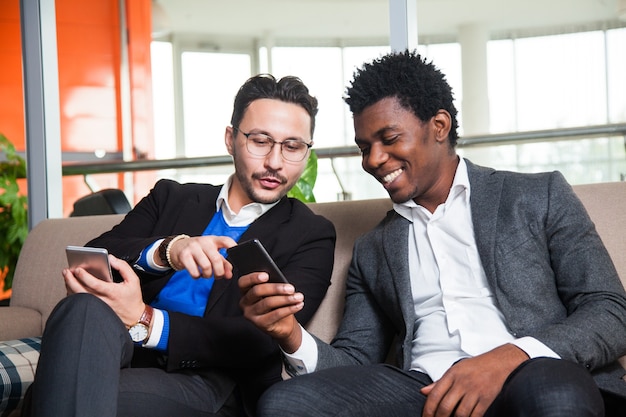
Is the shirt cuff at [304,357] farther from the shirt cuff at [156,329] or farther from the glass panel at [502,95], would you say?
the glass panel at [502,95]

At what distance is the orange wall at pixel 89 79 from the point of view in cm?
643

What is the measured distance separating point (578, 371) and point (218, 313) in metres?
0.85

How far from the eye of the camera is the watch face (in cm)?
166

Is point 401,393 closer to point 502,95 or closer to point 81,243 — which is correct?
point 81,243

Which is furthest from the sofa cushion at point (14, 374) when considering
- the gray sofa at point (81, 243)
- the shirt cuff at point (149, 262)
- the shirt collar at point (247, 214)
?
the shirt collar at point (247, 214)

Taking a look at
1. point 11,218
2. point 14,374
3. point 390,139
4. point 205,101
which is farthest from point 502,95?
point 14,374

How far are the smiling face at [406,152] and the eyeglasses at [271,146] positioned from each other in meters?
0.21

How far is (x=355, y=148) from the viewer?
4.11 m

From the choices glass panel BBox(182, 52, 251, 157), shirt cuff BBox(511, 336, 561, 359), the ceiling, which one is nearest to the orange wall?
glass panel BBox(182, 52, 251, 157)

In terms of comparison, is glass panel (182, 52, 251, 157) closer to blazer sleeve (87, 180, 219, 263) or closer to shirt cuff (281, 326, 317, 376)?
blazer sleeve (87, 180, 219, 263)

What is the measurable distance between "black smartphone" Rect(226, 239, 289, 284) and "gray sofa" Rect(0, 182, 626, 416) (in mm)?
545

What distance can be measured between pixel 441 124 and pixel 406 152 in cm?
14

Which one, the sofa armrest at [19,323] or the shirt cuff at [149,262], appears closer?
the shirt cuff at [149,262]

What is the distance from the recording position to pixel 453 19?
9.09 metres
